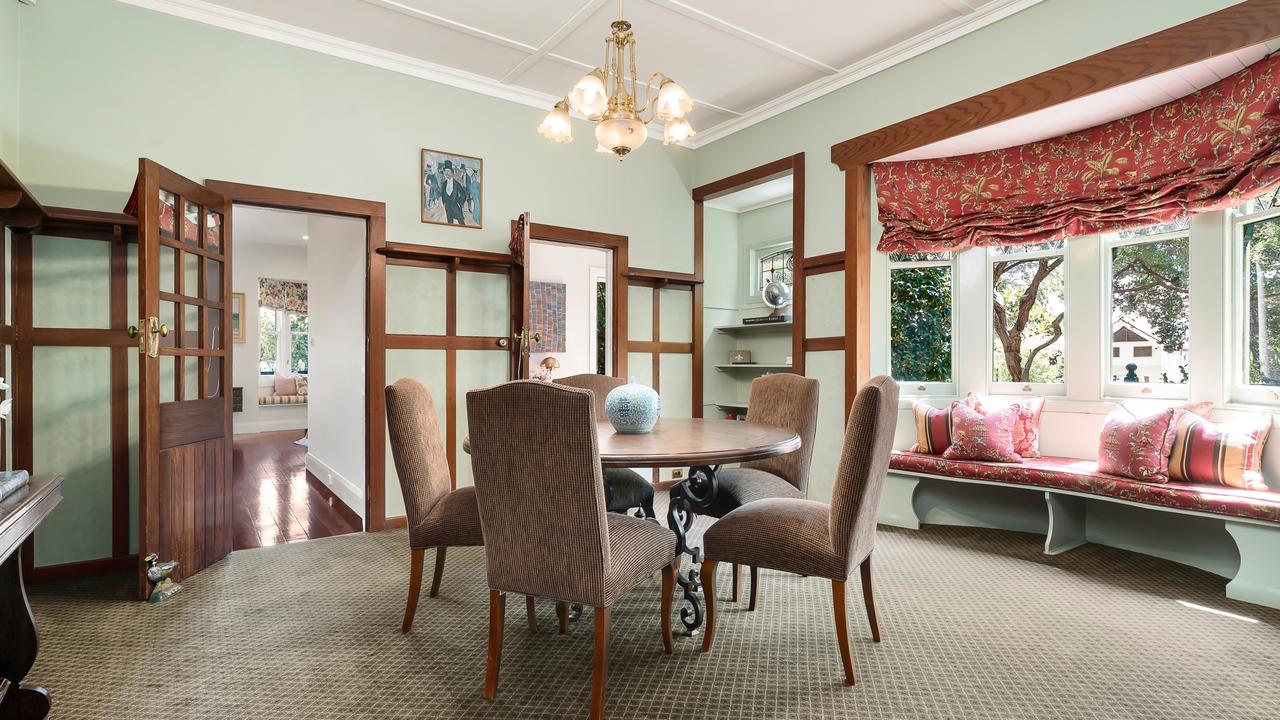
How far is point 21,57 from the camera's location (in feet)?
9.89

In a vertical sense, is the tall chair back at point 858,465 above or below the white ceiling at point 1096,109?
below

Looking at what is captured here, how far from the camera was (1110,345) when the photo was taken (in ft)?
12.5

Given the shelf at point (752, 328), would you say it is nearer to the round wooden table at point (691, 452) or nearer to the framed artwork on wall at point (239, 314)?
the round wooden table at point (691, 452)

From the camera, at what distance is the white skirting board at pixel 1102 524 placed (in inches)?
109

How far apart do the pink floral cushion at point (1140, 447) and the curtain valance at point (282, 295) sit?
974cm

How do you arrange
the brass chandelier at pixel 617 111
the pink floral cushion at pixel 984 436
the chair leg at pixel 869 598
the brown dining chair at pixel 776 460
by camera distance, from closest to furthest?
the chair leg at pixel 869 598 < the brass chandelier at pixel 617 111 < the brown dining chair at pixel 776 460 < the pink floral cushion at pixel 984 436

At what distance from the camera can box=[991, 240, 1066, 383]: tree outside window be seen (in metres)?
4.03

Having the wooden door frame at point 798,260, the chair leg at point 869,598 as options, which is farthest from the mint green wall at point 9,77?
the wooden door frame at point 798,260

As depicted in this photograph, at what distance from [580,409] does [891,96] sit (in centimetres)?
328

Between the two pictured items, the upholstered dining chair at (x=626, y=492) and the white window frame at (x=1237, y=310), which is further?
the white window frame at (x=1237, y=310)

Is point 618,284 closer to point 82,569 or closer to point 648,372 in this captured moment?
point 648,372

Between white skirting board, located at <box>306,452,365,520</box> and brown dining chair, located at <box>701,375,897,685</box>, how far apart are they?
2.95 m

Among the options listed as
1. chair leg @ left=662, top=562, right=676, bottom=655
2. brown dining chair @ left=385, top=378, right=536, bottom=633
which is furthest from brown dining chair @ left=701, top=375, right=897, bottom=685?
brown dining chair @ left=385, top=378, right=536, bottom=633

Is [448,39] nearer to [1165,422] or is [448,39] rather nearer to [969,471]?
[969,471]
